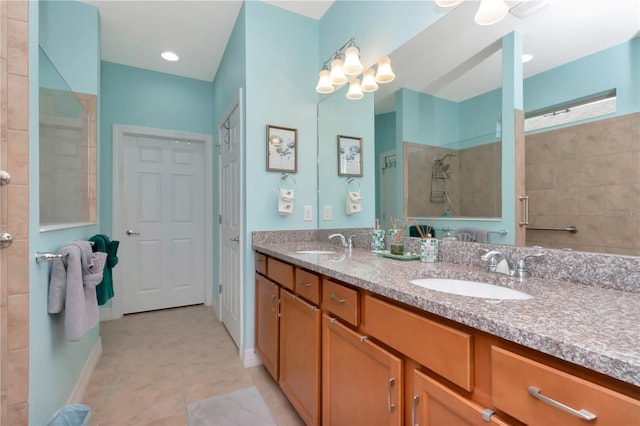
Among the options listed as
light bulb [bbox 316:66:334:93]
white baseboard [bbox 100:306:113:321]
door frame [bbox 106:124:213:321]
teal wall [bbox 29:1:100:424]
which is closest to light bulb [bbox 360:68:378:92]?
light bulb [bbox 316:66:334:93]

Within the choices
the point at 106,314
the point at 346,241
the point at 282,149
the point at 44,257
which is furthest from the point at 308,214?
the point at 106,314

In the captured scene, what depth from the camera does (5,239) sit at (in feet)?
3.45

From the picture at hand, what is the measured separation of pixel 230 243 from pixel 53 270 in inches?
55.1

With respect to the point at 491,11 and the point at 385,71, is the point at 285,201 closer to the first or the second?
the point at 385,71

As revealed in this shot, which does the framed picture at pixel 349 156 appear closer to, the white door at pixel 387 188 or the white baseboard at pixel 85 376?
the white door at pixel 387 188

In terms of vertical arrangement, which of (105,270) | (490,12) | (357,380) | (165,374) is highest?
(490,12)

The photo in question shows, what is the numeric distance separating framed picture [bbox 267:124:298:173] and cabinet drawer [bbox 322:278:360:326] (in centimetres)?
123

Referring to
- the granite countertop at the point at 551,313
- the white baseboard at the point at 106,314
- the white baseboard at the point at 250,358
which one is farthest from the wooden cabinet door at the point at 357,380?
the white baseboard at the point at 106,314

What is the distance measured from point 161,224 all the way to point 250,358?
2001mm

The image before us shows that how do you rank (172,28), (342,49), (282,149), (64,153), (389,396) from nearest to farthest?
(389,396)
(64,153)
(342,49)
(282,149)
(172,28)

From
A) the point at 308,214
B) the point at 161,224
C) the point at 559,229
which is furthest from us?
the point at 161,224

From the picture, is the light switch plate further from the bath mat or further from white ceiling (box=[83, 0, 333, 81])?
white ceiling (box=[83, 0, 333, 81])

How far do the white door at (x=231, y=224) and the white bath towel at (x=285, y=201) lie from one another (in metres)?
0.31

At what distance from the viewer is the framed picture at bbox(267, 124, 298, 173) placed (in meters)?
2.25
